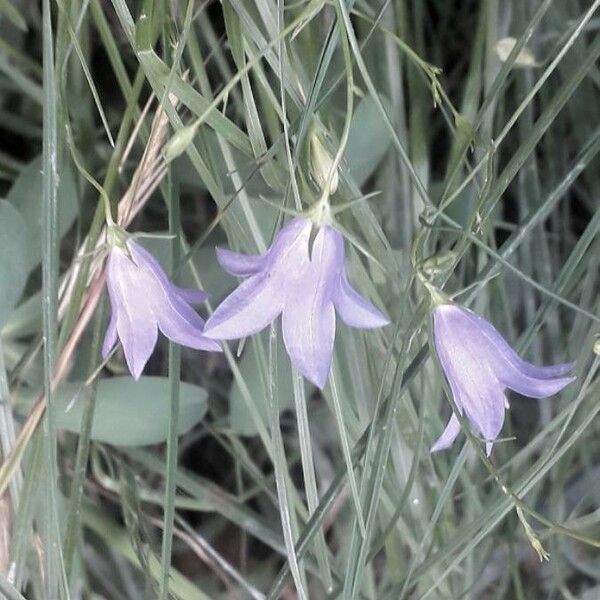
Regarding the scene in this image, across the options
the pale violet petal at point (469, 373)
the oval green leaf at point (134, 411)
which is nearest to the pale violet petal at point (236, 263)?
the pale violet petal at point (469, 373)

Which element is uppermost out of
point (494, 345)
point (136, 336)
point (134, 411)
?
point (494, 345)

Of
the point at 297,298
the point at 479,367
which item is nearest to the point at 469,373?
the point at 479,367

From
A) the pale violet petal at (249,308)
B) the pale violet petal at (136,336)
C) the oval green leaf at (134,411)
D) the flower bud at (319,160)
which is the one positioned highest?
the flower bud at (319,160)

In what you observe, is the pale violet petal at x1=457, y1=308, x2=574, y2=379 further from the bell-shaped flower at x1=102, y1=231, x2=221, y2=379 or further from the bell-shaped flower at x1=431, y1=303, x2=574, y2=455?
the bell-shaped flower at x1=102, y1=231, x2=221, y2=379

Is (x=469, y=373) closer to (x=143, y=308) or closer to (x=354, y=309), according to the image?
(x=354, y=309)

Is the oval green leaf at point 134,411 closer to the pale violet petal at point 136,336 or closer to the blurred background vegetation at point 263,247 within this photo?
the blurred background vegetation at point 263,247

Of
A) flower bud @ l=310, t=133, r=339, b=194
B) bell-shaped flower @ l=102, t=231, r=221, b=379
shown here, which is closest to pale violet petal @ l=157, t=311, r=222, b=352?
bell-shaped flower @ l=102, t=231, r=221, b=379
